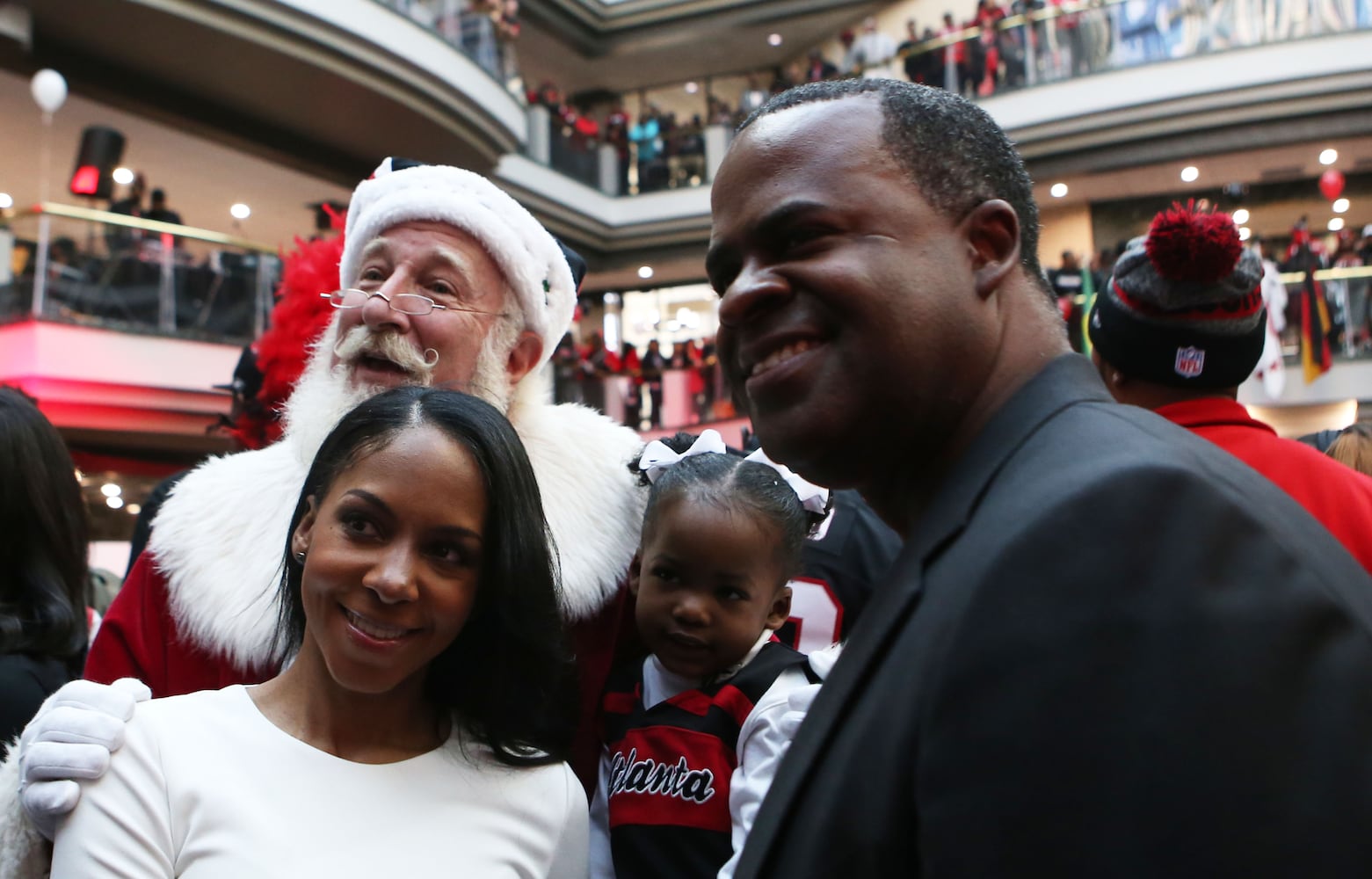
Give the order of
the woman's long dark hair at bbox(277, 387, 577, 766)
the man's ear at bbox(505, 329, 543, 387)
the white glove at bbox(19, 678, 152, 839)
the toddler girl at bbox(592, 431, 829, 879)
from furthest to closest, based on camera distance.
Answer: the man's ear at bbox(505, 329, 543, 387)
the toddler girl at bbox(592, 431, 829, 879)
the woman's long dark hair at bbox(277, 387, 577, 766)
the white glove at bbox(19, 678, 152, 839)

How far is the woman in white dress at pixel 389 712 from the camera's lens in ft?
4.58

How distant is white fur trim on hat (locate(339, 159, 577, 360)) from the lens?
2389 mm

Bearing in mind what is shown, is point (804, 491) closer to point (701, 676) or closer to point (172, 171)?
point (701, 676)

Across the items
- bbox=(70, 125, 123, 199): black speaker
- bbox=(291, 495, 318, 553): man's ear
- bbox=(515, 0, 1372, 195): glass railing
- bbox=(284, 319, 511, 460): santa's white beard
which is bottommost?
bbox=(291, 495, 318, 553): man's ear

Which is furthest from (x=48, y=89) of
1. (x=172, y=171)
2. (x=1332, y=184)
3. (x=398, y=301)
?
(x=1332, y=184)

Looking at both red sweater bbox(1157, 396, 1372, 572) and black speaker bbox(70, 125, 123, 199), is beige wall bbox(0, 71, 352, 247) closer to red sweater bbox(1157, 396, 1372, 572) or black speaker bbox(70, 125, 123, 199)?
black speaker bbox(70, 125, 123, 199)

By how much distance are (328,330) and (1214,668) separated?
208 cm

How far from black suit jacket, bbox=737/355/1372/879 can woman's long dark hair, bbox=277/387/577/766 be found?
90 cm

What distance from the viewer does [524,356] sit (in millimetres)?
2539

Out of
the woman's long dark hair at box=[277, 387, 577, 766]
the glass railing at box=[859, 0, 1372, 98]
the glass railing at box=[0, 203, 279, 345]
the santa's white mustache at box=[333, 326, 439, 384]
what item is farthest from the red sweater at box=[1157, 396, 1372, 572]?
the glass railing at box=[859, 0, 1372, 98]

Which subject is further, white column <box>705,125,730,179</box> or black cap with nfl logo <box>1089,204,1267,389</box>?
white column <box>705,125,730,179</box>

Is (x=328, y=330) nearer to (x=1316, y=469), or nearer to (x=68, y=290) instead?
(x=1316, y=469)

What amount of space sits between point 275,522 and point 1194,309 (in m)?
1.92

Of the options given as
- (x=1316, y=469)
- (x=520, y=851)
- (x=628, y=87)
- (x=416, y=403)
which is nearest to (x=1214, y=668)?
(x=520, y=851)
